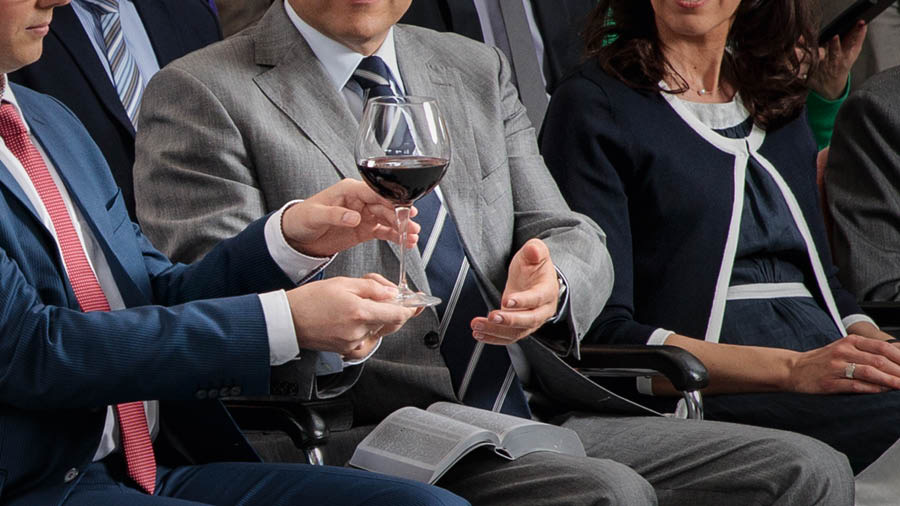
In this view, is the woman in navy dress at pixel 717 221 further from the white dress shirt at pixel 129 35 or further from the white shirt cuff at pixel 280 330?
the white dress shirt at pixel 129 35

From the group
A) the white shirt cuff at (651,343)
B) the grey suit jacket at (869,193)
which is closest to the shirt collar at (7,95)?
the white shirt cuff at (651,343)

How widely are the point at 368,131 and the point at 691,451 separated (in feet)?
2.52

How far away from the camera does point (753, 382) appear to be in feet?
7.26

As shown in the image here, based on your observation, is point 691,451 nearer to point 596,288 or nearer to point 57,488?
point 596,288

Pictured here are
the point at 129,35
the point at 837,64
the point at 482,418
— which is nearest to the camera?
the point at 482,418

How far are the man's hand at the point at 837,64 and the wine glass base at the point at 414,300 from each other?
2.02 meters

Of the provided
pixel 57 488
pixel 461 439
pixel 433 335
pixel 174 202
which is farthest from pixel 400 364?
pixel 57 488

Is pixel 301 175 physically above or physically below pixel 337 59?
below

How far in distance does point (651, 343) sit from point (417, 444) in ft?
2.02

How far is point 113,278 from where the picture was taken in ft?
5.34

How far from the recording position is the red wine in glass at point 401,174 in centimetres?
150

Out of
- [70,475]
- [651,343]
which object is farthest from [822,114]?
[70,475]

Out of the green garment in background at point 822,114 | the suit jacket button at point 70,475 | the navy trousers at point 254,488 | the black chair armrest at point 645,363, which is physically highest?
the suit jacket button at point 70,475

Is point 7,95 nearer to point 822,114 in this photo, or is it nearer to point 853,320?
point 853,320
